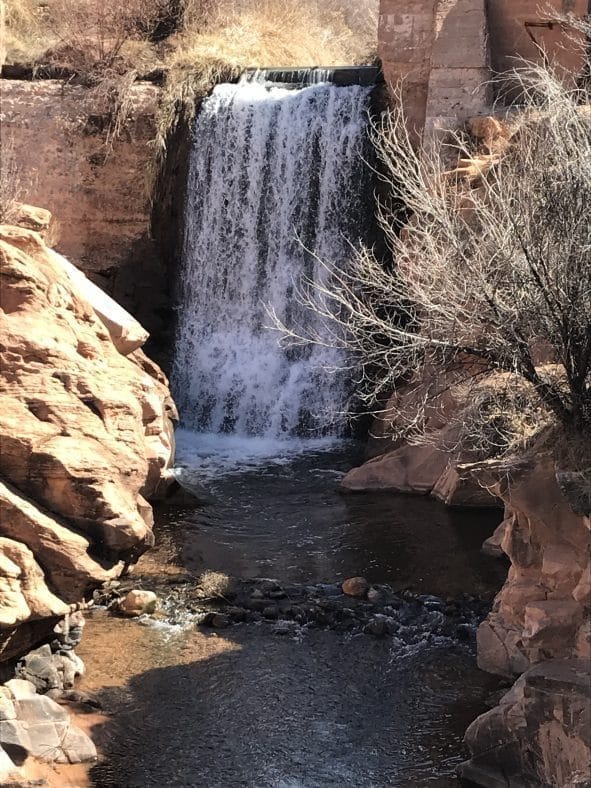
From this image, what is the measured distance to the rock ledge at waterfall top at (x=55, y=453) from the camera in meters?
7.84

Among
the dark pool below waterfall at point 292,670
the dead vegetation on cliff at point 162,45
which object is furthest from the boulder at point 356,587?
the dead vegetation on cliff at point 162,45

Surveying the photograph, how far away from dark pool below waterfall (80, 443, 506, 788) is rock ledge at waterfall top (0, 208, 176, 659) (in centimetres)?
119

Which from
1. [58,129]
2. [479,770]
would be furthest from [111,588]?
[58,129]

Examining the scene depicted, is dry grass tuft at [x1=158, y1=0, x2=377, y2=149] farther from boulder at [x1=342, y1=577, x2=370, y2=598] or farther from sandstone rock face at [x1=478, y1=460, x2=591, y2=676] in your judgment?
sandstone rock face at [x1=478, y1=460, x2=591, y2=676]

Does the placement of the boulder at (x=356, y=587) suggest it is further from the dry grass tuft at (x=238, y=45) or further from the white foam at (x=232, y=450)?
the dry grass tuft at (x=238, y=45)

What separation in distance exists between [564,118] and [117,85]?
12.2 meters

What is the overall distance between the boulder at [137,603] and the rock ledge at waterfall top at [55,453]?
1533mm

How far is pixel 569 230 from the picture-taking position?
306 inches

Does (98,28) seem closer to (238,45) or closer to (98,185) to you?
(238,45)

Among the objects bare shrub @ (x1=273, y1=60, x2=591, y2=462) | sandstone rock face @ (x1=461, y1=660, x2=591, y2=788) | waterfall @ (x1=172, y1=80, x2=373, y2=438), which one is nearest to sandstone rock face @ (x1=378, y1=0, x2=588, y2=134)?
waterfall @ (x1=172, y1=80, x2=373, y2=438)

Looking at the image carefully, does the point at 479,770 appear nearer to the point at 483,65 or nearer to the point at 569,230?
the point at 569,230

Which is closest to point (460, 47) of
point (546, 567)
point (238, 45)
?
point (238, 45)

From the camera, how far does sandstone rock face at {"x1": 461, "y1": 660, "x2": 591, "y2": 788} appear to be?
677cm

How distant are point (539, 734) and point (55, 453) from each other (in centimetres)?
368
